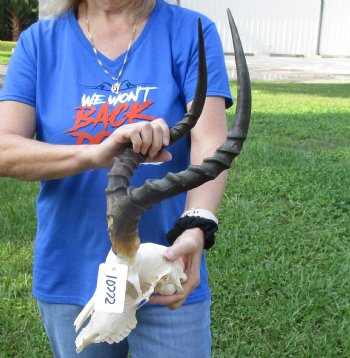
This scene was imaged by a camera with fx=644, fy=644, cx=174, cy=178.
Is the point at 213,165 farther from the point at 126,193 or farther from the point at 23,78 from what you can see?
the point at 23,78

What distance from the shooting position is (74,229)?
6.59 feet

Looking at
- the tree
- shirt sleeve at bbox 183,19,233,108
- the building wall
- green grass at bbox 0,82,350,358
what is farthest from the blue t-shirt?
the tree

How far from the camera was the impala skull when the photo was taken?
4.61 feet

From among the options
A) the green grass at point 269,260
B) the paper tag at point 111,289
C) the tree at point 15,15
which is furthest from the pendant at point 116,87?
the tree at point 15,15

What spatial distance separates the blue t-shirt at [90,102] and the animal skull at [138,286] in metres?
0.27

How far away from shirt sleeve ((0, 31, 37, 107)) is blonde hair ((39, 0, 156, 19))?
16 cm

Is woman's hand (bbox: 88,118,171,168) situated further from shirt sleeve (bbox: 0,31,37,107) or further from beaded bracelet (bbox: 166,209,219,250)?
shirt sleeve (bbox: 0,31,37,107)

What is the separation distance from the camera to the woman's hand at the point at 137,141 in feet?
5.06

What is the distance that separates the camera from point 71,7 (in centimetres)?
209

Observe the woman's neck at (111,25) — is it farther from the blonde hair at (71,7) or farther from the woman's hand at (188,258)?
the woman's hand at (188,258)

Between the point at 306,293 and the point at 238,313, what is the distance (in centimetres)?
49

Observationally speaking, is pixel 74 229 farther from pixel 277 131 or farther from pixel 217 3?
pixel 217 3

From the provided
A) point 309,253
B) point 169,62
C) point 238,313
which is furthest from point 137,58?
point 309,253

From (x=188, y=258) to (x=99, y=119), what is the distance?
1.64ft
